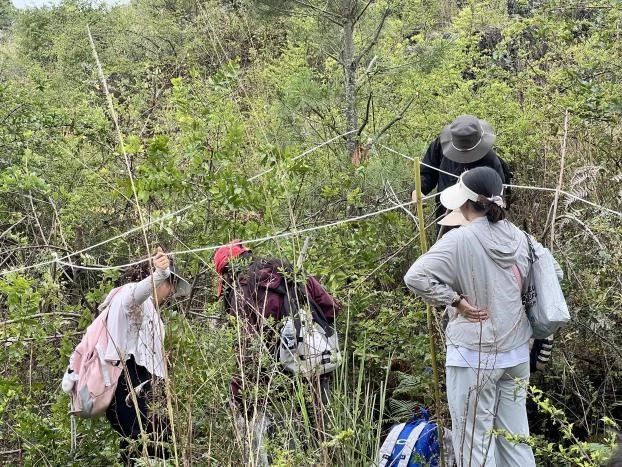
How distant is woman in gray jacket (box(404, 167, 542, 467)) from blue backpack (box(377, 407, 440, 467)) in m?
0.30

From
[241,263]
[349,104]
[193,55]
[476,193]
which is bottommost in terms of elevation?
[241,263]

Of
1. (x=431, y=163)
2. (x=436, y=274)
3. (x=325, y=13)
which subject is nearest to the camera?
(x=436, y=274)

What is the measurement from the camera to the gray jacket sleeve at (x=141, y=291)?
3410mm

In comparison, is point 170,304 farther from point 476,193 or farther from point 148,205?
point 476,193

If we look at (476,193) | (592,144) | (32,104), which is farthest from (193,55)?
(476,193)

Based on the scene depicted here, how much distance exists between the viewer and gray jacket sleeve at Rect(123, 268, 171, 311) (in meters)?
3.41

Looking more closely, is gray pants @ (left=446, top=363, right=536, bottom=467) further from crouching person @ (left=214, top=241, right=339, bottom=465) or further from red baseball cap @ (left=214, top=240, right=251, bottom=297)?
red baseball cap @ (left=214, top=240, right=251, bottom=297)

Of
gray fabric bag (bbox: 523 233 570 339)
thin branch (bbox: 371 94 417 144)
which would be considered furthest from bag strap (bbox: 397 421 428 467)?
thin branch (bbox: 371 94 417 144)

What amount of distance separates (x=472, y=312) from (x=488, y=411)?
421 millimetres

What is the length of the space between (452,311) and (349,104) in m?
2.60

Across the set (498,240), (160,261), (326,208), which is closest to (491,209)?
(498,240)

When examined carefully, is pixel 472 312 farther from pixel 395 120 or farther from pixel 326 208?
pixel 395 120

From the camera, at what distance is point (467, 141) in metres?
4.21

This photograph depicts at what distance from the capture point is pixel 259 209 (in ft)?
13.3
